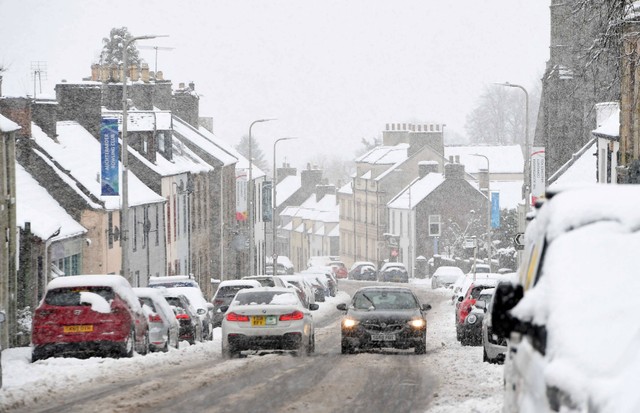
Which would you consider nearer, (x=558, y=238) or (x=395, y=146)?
(x=558, y=238)

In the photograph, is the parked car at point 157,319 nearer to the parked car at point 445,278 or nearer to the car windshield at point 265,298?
the car windshield at point 265,298

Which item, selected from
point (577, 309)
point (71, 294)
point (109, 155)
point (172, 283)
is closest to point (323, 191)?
point (109, 155)

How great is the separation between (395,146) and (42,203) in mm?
84487

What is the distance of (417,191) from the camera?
109250 millimetres

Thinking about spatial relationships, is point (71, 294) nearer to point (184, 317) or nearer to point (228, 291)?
point (184, 317)

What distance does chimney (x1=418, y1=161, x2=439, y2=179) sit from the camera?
113000mm

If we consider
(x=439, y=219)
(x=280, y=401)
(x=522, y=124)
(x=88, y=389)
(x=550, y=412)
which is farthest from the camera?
(x=522, y=124)

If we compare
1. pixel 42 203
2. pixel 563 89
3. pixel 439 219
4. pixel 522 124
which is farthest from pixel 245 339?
pixel 522 124

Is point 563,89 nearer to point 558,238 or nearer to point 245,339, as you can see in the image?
point 245,339

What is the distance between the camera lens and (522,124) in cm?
16125

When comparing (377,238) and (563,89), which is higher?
(563,89)

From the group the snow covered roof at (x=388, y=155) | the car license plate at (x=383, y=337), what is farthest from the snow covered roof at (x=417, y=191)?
the car license plate at (x=383, y=337)

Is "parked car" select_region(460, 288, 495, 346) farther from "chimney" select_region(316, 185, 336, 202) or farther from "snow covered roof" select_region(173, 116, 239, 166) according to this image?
"chimney" select_region(316, 185, 336, 202)

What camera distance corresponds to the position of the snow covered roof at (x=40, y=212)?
123 ft
